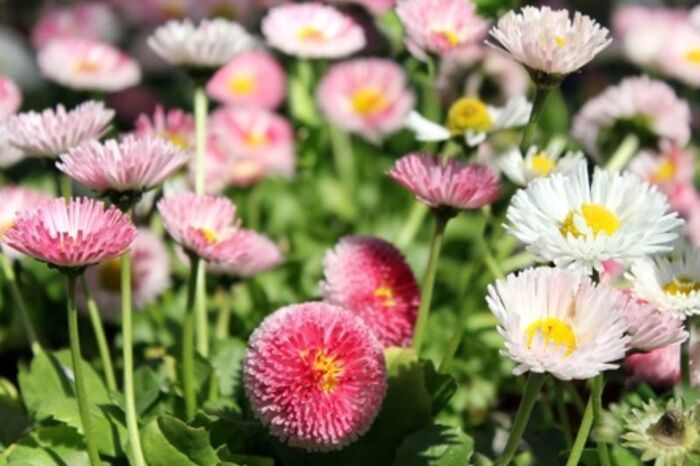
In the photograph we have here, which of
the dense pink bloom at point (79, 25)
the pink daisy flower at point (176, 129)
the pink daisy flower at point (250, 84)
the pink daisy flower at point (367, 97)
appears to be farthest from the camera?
the dense pink bloom at point (79, 25)

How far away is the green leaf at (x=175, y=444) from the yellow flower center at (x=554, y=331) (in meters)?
0.29

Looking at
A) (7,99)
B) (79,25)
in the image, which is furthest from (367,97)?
(7,99)

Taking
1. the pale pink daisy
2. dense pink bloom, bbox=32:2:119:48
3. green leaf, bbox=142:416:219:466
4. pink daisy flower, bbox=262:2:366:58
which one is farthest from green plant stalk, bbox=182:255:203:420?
dense pink bloom, bbox=32:2:119:48

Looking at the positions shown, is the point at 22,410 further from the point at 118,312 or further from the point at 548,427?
the point at 548,427

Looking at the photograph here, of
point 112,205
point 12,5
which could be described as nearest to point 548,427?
point 112,205

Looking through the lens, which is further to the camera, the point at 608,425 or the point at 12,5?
the point at 12,5

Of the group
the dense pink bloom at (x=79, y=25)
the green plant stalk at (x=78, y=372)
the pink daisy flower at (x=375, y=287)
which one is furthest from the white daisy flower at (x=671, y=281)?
the dense pink bloom at (x=79, y=25)

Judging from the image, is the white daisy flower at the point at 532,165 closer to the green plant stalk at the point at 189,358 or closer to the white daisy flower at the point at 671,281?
the white daisy flower at the point at 671,281

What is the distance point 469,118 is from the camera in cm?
135

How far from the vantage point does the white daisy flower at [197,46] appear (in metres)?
1.33

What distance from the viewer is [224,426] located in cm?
114

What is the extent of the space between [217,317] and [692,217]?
673mm

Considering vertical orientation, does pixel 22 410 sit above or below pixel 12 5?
above

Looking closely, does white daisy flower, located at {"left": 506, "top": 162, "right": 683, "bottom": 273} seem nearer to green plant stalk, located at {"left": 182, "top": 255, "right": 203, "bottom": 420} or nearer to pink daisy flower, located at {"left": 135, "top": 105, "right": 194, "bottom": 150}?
green plant stalk, located at {"left": 182, "top": 255, "right": 203, "bottom": 420}
